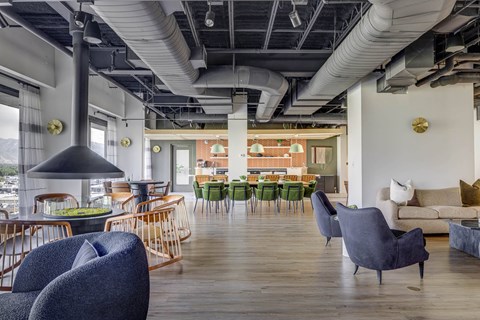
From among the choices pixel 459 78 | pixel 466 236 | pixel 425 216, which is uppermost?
pixel 459 78

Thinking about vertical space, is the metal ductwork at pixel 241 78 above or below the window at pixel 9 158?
above

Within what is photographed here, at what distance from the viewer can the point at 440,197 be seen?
6102 mm

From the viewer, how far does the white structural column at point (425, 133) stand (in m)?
6.25

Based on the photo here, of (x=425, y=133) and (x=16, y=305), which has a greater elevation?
(x=425, y=133)

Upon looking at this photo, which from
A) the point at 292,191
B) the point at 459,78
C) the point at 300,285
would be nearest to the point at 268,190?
the point at 292,191

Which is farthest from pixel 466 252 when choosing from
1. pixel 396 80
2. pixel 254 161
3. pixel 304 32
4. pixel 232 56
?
pixel 254 161

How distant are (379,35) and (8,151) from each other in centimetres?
629

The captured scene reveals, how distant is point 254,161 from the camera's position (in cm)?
1532

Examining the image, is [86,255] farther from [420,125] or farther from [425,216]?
[420,125]

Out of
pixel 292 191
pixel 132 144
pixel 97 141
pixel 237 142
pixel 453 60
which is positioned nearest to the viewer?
pixel 453 60

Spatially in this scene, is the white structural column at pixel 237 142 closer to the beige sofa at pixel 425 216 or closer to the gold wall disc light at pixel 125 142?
the gold wall disc light at pixel 125 142

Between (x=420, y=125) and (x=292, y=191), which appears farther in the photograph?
(x=292, y=191)

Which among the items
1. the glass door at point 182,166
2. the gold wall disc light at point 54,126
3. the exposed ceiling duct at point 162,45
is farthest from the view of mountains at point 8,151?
the glass door at point 182,166

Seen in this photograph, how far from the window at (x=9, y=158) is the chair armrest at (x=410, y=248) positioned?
6295 mm
